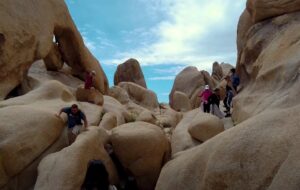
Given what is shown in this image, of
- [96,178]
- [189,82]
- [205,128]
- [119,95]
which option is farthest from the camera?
[189,82]

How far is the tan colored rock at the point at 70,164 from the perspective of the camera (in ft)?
36.3

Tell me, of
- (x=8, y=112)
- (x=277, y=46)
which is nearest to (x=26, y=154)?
(x=8, y=112)

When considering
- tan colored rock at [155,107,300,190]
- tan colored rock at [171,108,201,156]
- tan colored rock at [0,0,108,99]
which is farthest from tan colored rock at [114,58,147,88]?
tan colored rock at [155,107,300,190]

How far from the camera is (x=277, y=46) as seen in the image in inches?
586

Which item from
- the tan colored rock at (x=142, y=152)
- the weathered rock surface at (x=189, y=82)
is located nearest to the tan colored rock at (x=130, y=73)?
the weathered rock surface at (x=189, y=82)

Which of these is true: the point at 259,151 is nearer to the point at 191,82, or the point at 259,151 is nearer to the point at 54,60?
the point at 54,60

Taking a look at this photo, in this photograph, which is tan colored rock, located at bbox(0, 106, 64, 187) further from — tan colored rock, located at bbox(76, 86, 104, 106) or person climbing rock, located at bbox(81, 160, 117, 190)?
person climbing rock, located at bbox(81, 160, 117, 190)

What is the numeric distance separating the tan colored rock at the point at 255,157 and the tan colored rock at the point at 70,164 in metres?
3.29

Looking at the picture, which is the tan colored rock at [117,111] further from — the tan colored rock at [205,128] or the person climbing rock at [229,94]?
the tan colored rock at [205,128]

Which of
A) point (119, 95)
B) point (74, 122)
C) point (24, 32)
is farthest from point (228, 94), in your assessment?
point (119, 95)

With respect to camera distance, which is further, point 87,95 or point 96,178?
point 87,95

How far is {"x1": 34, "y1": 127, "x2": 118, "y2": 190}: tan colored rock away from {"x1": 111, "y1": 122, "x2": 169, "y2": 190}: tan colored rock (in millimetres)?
894

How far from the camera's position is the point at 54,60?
24.1m

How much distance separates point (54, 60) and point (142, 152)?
40.2ft
